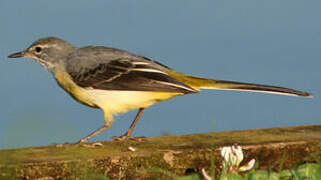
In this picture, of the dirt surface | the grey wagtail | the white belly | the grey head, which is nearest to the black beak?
the grey head

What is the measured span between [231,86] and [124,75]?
1.33m

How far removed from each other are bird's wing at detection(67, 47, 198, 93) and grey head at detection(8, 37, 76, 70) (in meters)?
0.52

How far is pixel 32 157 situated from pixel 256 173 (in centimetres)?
214

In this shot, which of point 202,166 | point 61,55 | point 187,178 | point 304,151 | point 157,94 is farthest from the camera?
point 61,55

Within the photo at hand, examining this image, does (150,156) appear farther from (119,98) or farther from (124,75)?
(124,75)

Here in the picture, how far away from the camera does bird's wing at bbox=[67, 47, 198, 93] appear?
6493 millimetres

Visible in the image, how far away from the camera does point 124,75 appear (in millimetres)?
6738

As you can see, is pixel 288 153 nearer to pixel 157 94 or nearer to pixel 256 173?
pixel 256 173

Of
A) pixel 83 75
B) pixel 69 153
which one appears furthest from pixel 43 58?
pixel 69 153

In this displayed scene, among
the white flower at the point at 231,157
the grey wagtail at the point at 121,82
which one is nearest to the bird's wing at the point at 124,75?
the grey wagtail at the point at 121,82

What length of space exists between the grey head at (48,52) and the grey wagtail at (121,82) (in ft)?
0.64

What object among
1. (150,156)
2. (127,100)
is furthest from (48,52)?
(150,156)

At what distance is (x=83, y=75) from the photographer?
6.80 meters

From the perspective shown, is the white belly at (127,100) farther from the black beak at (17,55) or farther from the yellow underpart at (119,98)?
the black beak at (17,55)
